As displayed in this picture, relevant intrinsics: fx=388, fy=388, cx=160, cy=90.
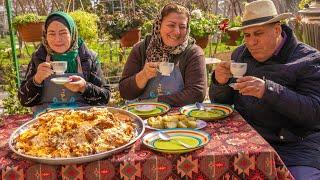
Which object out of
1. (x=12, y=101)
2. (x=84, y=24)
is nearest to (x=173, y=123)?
(x=12, y=101)

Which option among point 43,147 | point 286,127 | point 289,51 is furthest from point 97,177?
point 289,51

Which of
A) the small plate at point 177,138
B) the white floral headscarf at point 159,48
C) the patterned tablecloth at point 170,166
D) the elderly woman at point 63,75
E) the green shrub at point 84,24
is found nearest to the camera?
the patterned tablecloth at point 170,166

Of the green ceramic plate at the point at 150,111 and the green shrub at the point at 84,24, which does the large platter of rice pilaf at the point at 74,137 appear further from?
the green shrub at the point at 84,24

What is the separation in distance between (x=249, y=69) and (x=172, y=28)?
860 mm

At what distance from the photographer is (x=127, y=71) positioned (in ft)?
11.2

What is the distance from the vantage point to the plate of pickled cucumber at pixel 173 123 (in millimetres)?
2292

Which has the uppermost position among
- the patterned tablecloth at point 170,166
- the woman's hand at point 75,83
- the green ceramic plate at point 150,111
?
the woman's hand at point 75,83

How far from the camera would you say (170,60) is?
340cm

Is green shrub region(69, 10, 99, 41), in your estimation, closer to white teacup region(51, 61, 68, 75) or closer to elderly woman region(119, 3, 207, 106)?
elderly woman region(119, 3, 207, 106)

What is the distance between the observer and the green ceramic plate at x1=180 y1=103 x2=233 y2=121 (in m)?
2.46

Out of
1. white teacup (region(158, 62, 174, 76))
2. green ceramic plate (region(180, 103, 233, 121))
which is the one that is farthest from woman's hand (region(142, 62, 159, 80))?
green ceramic plate (region(180, 103, 233, 121))

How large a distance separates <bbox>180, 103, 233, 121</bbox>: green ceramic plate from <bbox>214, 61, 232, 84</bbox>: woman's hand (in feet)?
0.66

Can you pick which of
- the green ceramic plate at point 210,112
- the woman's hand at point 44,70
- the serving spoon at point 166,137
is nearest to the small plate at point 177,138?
the serving spoon at point 166,137

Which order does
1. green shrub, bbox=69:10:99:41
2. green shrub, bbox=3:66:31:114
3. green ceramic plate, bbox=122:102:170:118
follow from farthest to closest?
1. green shrub, bbox=69:10:99:41
2. green shrub, bbox=3:66:31:114
3. green ceramic plate, bbox=122:102:170:118
